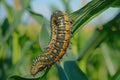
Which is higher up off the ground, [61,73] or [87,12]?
[87,12]

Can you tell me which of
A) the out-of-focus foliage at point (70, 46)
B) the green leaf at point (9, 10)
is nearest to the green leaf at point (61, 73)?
the out-of-focus foliage at point (70, 46)

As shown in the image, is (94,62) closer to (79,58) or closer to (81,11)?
(79,58)

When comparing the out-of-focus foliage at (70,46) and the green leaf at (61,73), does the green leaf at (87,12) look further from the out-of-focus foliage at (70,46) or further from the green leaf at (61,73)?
the green leaf at (61,73)

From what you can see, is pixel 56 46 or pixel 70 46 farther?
pixel 70 46

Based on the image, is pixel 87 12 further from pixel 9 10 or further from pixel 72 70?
pixel 9 10

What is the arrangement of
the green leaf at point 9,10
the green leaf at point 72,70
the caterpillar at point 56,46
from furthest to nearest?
the green leaf at point 9,10
the green leaf at point 72,70
the caterpillar at point 56,46

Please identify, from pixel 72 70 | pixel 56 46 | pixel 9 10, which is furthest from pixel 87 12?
pixel 9 10

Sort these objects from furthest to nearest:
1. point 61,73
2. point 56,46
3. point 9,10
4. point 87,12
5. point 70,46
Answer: point 9,10 < point 61,73 < point 70,46 < point 87,12 < point 56,46
